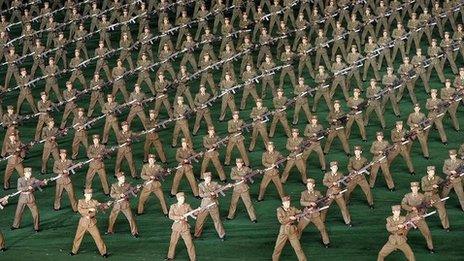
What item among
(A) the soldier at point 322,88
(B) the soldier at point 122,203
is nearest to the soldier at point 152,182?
(B) the soldier at point 122,203

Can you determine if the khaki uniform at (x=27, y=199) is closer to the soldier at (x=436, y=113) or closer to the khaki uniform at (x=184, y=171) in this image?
the khaki uniform at (x=184, y=171)

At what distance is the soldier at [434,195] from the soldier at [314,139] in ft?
12.4

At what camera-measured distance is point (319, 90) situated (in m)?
34.8

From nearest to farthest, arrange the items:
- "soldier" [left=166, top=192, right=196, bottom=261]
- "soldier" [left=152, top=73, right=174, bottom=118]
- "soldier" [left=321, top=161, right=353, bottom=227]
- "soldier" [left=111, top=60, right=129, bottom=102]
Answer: "soldier" [left=166, top=192, right=196, bottom=261] → "soldier" [left=321, top=161, right=353, bottom=227] → "soldier" [left=152, top=73, right=174, bottom=118] → "soldier" [left=111, top=60, right=129, bottom=102]

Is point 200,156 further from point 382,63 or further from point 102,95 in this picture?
point 382,63

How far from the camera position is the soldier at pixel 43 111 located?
112ft

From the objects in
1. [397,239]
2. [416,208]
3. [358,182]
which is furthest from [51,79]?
[397,239]

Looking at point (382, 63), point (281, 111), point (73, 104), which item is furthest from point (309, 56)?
point (73, 104)

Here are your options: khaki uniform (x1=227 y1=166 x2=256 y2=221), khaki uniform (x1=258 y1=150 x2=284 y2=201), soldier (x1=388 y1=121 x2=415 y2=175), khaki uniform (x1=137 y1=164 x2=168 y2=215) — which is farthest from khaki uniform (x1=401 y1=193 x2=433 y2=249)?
khaki uniform (x1=137 y1=164 x2=168 y2=215)

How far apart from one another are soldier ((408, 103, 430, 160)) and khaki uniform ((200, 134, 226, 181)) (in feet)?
16.7

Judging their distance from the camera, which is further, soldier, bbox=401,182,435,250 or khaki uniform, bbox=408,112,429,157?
khaki uniform, bbox=408,112,429,157

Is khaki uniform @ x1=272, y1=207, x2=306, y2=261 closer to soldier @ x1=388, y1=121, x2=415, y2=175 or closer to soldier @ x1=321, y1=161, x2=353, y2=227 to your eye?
soldier @ x1=321, y1=161, x2=353, y2=227

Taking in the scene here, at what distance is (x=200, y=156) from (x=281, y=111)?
3688mm

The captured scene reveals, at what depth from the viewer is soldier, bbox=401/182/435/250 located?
86.0 ft
